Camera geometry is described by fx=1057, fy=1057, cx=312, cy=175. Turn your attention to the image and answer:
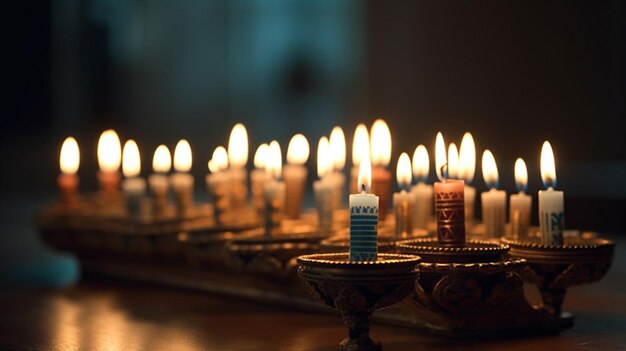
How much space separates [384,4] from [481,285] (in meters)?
4.65

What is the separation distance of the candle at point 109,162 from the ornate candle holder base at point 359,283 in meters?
2.60

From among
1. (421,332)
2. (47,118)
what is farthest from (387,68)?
(47,118)

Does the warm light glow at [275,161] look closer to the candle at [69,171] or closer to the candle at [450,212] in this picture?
the candle at [450,212]

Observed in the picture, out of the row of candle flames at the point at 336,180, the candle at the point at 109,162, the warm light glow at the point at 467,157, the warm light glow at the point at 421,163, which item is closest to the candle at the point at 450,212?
the row of candle flames at the point at 336,180

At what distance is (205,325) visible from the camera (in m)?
3.14

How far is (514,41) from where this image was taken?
6020 mm

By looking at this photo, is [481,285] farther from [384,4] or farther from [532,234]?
[384,4]

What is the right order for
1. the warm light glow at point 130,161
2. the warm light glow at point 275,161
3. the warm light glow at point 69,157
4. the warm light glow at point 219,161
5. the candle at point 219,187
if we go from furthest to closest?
the warm light glow at point 69,157 → the warm light glow at point 130,161 → the warm light glow at point 219,161 → the candle at point 219,187 → the warm light glow at point 275,161

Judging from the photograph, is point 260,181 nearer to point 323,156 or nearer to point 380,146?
point 323,156

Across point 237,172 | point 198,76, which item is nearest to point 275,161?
point 237,172

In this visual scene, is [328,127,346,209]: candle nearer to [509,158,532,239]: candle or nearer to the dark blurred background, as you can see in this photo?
[509,158,532,239]: candle

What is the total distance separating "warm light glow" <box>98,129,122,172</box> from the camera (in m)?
4.88

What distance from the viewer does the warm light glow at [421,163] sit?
3.41 m

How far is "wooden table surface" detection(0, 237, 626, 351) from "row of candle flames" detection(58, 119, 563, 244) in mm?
326
